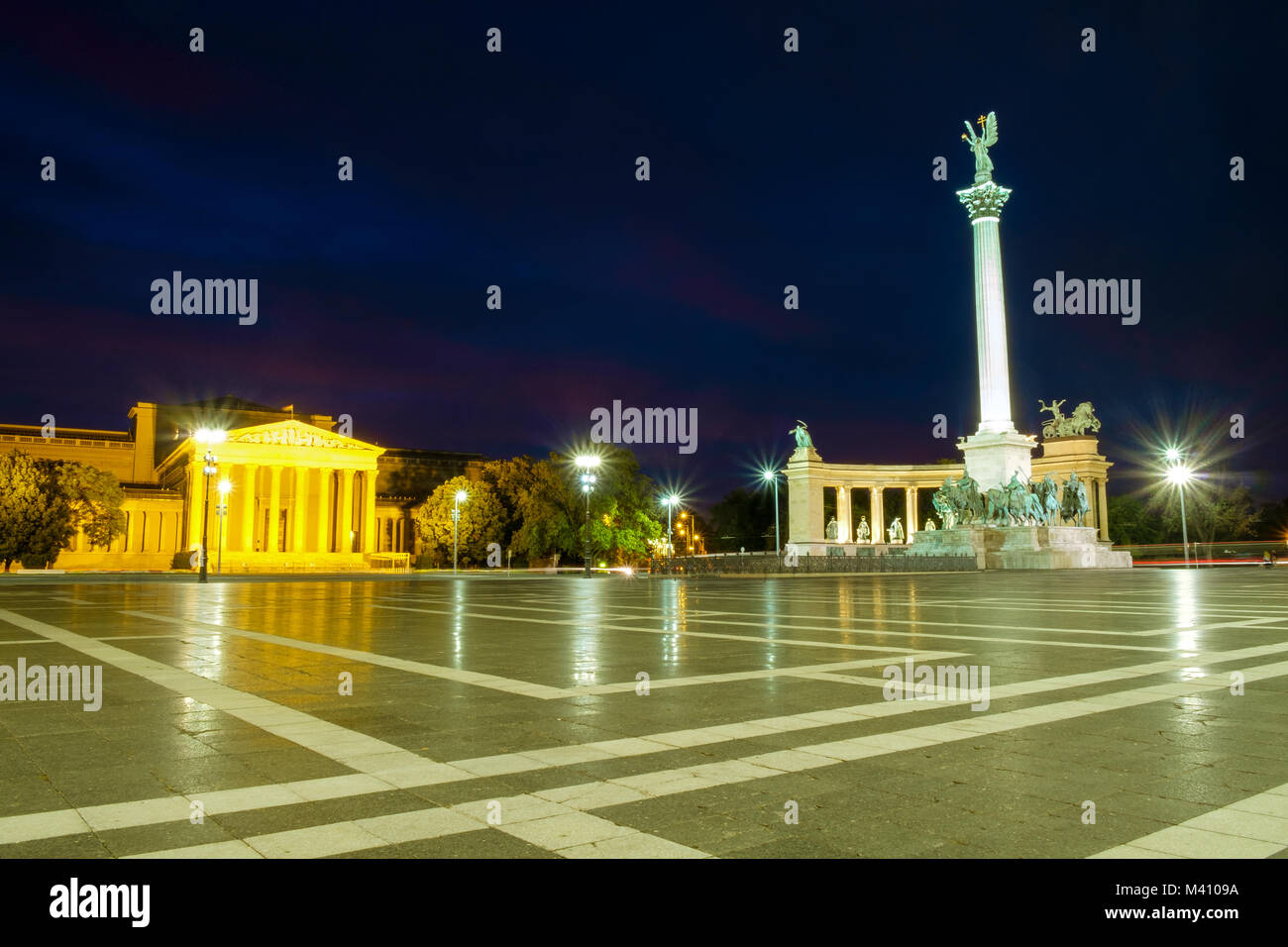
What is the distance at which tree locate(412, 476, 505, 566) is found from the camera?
78938 mm

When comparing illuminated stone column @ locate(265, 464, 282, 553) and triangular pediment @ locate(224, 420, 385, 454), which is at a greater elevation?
triangular pediment @ locate(224, 420, 385, 454)

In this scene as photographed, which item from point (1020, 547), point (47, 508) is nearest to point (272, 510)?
point (47, 508)

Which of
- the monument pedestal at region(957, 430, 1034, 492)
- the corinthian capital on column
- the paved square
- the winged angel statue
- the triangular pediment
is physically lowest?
the paved square

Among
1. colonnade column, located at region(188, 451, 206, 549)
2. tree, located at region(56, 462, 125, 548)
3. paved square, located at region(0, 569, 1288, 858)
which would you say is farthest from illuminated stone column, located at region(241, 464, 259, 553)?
paved square, located at region(0, 569, 1288, 858)

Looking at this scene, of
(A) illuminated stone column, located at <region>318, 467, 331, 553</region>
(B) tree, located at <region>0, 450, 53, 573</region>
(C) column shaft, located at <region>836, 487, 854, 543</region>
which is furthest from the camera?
(C) column shaft, located at <region>836, 487, 854, 543</region>

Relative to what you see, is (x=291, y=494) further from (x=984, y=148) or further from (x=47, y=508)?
(x=984, y=148)

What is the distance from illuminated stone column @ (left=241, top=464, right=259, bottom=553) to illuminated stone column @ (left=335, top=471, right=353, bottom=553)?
819 centimetres

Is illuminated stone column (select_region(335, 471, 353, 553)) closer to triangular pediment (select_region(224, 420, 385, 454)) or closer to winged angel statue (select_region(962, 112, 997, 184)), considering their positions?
triangular pediment (select_region(224, 420, 385, 454))

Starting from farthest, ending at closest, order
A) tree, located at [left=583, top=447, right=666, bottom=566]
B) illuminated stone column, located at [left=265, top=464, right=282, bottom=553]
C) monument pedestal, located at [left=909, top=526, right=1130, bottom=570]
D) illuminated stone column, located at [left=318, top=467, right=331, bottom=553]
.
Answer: illuminated stone column, located at [left=265, top=464, right=282, bottom=553] < illuminated stone column, located at [left=318, top=467, right=331, bottom=553] < tree, located at [left=583, top=447, right=666, bottom=566] < monument pedestal, located at [left=909, top=526, right=1130, bottom=570]

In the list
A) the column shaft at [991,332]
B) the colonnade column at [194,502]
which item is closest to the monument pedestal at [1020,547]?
the column shaft at [991,332]

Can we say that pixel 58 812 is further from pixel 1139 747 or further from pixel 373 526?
pixel 373 526
